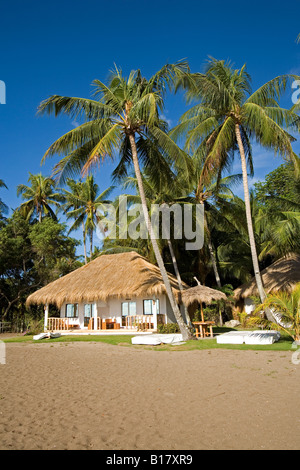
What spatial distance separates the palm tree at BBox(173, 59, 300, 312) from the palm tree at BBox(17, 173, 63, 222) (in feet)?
53.8

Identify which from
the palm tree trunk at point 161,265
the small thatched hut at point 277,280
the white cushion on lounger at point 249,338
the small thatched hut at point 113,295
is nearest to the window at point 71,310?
the small thatched hut at point 113,295

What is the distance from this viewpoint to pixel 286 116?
12.2m

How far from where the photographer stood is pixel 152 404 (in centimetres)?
495

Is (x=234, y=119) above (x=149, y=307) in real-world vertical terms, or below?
above

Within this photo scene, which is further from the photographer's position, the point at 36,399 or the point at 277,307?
the point at 277,307

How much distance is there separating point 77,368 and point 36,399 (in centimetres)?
261

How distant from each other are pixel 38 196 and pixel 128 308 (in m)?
14.1

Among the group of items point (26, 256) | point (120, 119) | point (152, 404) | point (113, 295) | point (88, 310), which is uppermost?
point (120, 119)

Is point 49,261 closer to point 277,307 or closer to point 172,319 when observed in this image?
point 172,319

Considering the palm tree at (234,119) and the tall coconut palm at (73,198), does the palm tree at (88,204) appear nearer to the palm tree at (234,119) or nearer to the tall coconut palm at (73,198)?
the tall coconut palm at (73,198)

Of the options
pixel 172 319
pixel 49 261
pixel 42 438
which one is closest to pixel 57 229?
pixel 49 261

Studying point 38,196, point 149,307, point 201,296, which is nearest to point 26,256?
point 38,196

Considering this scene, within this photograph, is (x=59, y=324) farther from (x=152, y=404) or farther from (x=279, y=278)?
(x=152, y=404)

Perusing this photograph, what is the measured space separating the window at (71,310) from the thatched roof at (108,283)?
135 centimetres
